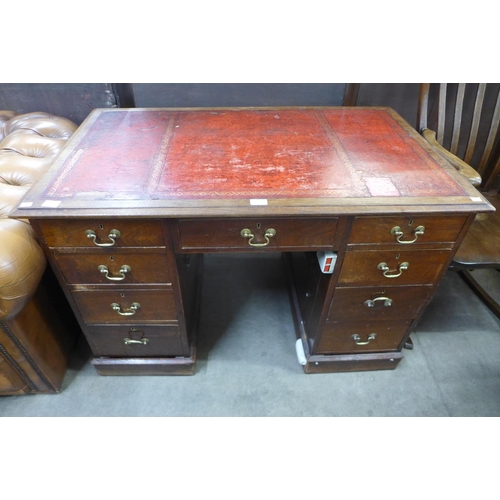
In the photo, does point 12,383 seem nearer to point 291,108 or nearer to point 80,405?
point 80,405

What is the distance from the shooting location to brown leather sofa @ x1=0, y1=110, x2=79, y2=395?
991mm

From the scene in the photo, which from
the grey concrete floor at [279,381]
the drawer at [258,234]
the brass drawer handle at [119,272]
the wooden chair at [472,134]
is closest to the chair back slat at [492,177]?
the wooden chair at [472,134]

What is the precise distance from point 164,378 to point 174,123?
1.03 metres

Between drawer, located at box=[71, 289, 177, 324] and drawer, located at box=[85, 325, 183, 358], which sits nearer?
drawer, located at box=[71, 289, 177, 324]

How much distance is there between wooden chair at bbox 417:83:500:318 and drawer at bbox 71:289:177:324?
1.04 metres

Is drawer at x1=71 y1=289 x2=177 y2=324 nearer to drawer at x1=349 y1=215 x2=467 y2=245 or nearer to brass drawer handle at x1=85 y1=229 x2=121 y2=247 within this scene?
brass drawer handle at x1=85 y1=229 x2=121 y2=247

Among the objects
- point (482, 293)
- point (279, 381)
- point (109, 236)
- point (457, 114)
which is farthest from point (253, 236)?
point (482, 293)

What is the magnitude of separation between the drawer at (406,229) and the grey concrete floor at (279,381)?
28.6 inches

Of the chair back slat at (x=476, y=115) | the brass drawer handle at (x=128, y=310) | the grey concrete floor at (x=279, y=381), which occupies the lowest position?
the grey concrete floor at (x=279, y=381)

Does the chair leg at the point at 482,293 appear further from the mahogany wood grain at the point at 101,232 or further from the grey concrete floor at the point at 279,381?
the mahogany wood grain at the point at 101,232

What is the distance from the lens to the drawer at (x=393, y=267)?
3.41 ft

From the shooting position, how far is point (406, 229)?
0.98 meters

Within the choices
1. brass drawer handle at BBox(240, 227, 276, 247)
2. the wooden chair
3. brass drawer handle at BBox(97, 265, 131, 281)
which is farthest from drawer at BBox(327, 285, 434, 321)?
brass drawer handle at BBox(97, 265, 131, 281)

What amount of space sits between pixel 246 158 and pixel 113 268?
541 millimetres
